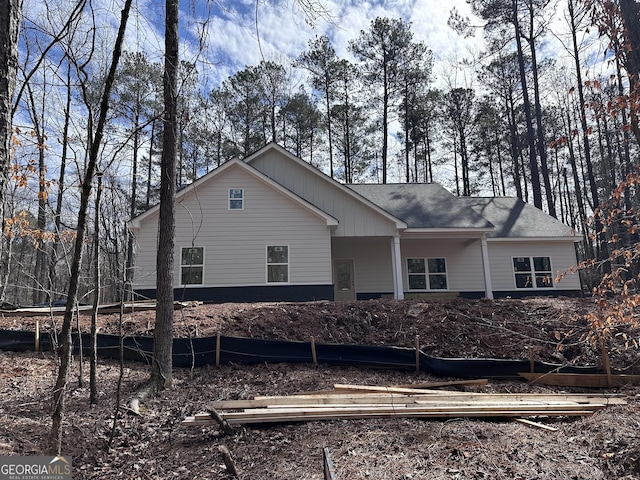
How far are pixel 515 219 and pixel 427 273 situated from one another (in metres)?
5.09

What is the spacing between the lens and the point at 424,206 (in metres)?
16.7

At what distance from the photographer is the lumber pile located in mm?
4686

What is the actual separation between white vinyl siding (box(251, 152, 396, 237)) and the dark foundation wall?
230 centimetres

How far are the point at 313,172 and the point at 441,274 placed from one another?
22.0 feet

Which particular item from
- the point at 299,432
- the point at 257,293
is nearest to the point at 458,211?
the point at 257,293

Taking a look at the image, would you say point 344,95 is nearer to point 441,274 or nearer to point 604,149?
point 441,274

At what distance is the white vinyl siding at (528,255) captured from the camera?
16109 millimetres

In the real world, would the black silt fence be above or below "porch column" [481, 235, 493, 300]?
below

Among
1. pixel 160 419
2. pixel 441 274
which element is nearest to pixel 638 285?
pixel 160 419

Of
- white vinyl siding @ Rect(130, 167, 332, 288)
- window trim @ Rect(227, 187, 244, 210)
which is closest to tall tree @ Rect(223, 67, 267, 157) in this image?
window trim @ Rect(227, 187, 244, 210)

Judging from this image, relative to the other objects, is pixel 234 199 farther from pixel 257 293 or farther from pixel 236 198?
pixel 257 293

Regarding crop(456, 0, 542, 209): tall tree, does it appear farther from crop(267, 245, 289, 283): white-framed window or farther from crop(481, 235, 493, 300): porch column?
crop(267, 245, 289, 283): white-framed window

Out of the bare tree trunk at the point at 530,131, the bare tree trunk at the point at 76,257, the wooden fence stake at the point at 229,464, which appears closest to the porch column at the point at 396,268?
the wooden fence stake at the point at 229,464
